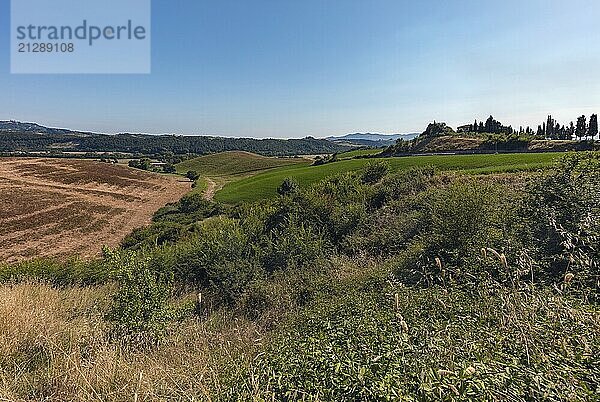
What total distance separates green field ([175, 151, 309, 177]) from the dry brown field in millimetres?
21354

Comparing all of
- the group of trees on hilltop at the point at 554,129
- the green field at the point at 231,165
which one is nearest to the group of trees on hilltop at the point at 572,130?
the group of trees on hilltop at the point at 554,129

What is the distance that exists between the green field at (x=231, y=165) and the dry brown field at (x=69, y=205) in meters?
21.4

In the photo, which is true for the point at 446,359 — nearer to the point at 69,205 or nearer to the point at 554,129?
the point at 69,205

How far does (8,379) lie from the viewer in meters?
3.40

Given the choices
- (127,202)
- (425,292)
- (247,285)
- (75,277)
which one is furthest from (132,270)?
(127,202)

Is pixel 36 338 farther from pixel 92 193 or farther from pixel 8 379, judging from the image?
pixel 92 193

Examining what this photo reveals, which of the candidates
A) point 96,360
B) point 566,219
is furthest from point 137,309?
point 566,219

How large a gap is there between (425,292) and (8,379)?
4.84 metres

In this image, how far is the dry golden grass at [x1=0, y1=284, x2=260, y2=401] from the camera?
9.85ft

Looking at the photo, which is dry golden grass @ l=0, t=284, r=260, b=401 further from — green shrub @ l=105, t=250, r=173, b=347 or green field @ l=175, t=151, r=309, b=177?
green field @ l=175, t=151, r=309, b=177

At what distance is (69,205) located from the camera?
4719 cm

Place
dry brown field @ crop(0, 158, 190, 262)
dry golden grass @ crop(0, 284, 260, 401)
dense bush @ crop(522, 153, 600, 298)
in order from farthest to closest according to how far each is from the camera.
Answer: dry brown field @ crop(0, 158, 190, 262) < dense bush @ crop(522, 153, 600, 298) < dry golden grass @ crop(0, 284, 260, 401)

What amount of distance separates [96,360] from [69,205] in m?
52.3

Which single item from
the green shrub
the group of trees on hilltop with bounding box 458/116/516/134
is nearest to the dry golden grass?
the green shrub
